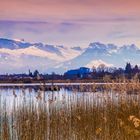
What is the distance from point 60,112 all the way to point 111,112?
2.79 feet

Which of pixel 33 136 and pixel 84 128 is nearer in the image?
pixel 33 136

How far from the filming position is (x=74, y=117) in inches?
333

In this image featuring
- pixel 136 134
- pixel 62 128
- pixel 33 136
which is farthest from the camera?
pixel 62 128

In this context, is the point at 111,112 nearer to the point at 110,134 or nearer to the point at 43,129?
the point at 110,134

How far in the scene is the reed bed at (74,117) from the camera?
A: 7715 millimetres

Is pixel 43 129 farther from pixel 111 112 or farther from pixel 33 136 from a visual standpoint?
pixel 111 112

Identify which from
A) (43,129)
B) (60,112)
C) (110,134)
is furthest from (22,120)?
(110,134)

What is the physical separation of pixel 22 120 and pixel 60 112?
866 millimetres

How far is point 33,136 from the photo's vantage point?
7.61 m

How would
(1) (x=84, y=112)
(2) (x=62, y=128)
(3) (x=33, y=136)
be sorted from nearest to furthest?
(3) (x=33, y=136) → (2) (x=62, y=128) → (1) (x=84, y=112)

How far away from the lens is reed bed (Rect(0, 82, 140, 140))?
771cm

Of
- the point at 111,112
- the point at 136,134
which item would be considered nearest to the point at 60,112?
the point at 111,112

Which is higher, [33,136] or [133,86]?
[133,86]

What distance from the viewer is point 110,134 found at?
800 centimetres
